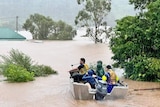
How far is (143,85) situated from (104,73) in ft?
10.8

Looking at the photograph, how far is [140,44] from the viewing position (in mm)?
18500

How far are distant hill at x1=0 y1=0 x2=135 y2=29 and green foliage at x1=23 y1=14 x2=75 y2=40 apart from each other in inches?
282

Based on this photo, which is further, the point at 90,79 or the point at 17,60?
the point at 17,60

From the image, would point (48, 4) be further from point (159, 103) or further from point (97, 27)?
point (159, 103)

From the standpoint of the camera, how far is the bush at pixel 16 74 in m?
17.5

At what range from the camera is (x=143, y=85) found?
663 inches

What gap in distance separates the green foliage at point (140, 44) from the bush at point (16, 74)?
479 centimetres

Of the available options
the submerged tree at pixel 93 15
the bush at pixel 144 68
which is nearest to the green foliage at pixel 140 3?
the bush at pixel 144 68

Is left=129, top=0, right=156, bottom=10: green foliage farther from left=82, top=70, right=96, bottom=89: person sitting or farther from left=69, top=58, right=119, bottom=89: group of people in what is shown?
left=82, top=70, right=96, bottom=89: person sitting

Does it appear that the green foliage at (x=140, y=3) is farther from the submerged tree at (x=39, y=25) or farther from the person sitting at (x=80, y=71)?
the submerged tree at (x=39, y=25)

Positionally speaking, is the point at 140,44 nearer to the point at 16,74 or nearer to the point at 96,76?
the point at 96,76

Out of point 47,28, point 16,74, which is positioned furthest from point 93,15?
point 16,74

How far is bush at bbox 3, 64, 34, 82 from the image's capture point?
1745 centimetres

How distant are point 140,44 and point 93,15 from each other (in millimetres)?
27067
